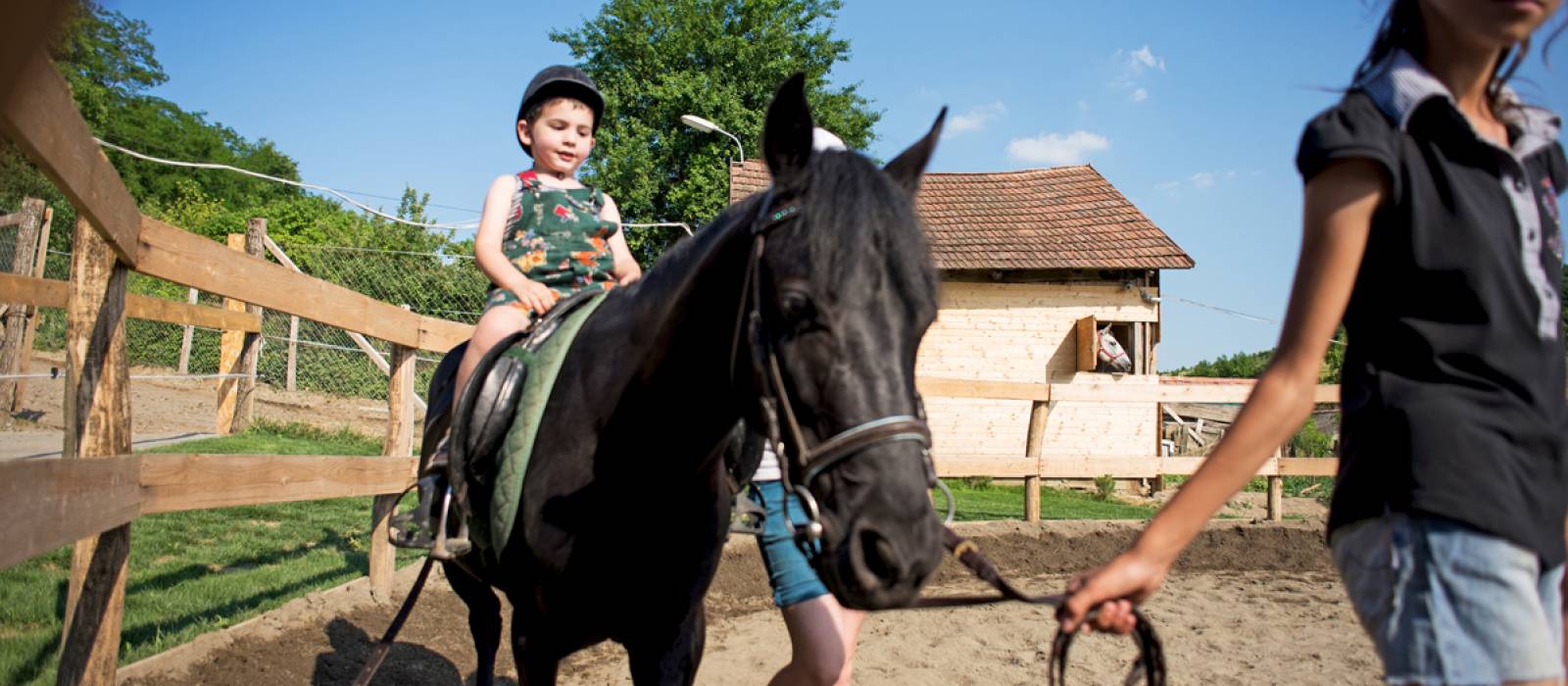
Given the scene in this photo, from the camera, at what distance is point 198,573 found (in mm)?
5391

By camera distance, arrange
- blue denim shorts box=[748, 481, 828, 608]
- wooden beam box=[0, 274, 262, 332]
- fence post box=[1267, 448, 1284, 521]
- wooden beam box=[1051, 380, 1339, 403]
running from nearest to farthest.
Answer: blue denim shorts box=[748, 481, 828, 608], wooden beam box=[0, 274, 262, 332], wooden beam box=[1051, 380, 1339, 403], fence post box=[1267, 448, 1284, 521]

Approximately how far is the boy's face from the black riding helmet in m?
0.03

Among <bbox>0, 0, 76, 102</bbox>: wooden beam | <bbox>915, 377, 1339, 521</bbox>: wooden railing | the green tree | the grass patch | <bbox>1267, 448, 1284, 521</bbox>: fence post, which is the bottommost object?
the grass patch

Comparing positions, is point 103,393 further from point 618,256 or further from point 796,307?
point 796,307

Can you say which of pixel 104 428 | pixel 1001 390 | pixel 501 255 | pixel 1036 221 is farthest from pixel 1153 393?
pixel 1036 221

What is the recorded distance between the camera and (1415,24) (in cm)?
155

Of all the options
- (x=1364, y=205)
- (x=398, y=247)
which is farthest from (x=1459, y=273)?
(x=398, y=247)

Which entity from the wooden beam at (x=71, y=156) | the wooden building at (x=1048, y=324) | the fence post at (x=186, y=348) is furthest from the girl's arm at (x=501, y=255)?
the wooden building at (x=1048, y=324)

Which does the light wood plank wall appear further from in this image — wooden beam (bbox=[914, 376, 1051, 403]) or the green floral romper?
the green floral romper

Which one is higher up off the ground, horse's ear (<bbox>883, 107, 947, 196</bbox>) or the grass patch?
horse's ear (<bbox>883, 107, 947, 196</bbox>)

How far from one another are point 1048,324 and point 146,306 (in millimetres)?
14256

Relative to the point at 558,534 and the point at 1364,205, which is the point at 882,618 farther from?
the point at 1364,205

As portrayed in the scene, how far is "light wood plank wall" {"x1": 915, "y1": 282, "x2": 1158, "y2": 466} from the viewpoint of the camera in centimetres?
1709

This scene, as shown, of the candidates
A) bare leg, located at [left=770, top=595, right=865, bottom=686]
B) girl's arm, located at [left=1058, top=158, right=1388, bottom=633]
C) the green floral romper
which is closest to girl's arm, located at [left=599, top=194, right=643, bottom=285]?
the green floral romper
